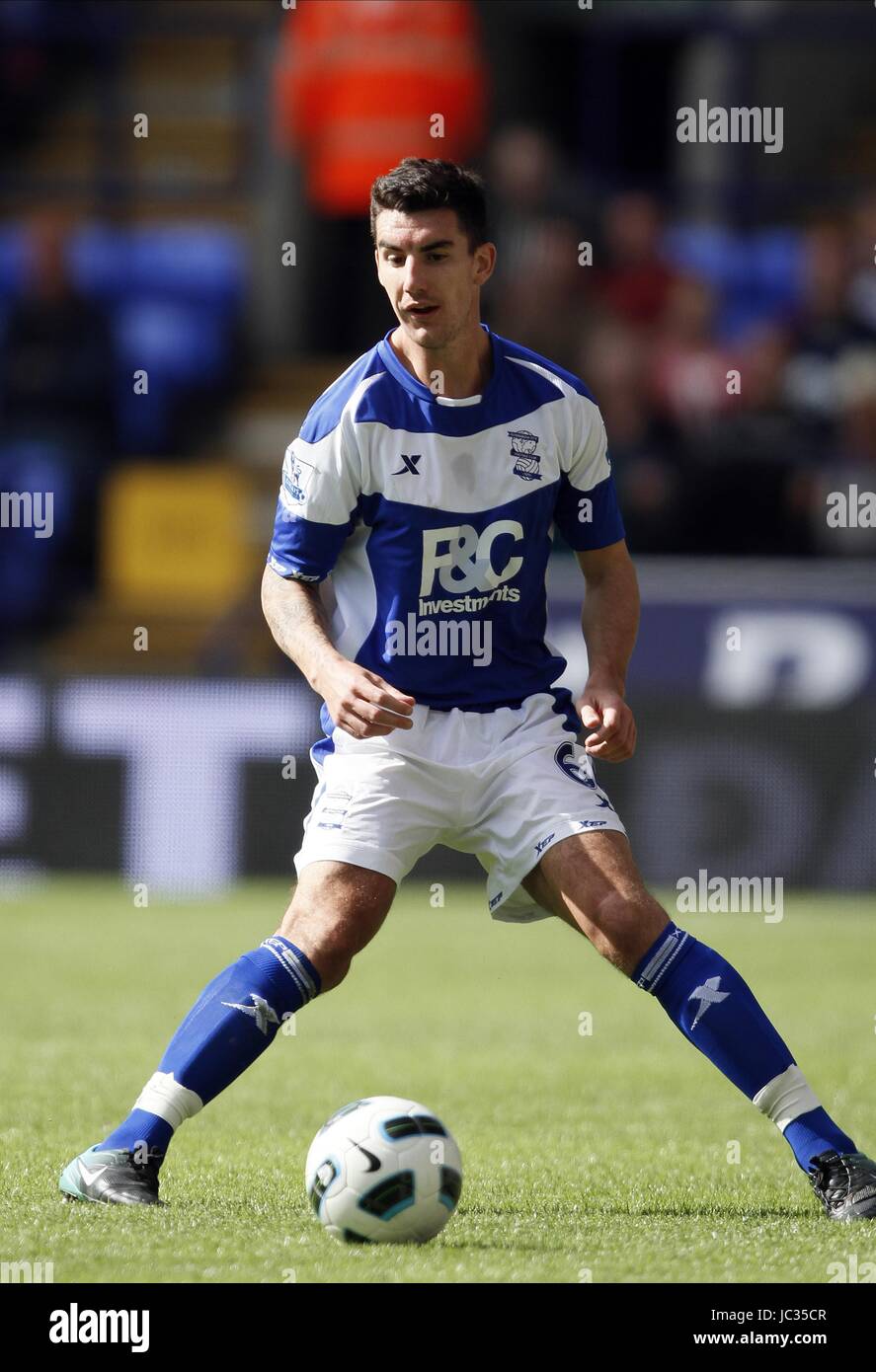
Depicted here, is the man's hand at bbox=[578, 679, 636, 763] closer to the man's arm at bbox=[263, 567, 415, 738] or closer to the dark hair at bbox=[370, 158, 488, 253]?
the man's arm at bbox=[263, 567, 415, 738]

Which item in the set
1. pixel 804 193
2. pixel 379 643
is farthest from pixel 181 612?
pixel 379 643

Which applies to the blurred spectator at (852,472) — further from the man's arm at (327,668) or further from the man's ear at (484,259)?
the man's arm at (327,668)

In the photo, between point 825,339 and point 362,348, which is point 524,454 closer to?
point 825,339

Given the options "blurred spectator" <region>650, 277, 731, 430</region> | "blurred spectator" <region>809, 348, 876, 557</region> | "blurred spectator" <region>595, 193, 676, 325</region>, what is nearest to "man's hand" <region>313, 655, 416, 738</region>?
"blurred spectator" <region>809, 348, 876, 557</region>

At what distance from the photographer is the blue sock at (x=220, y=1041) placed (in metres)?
4.36

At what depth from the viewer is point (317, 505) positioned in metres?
4.57

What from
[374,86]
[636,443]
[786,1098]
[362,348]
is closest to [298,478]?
[786,1098]

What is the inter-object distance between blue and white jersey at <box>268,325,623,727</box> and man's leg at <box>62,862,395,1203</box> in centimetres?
57

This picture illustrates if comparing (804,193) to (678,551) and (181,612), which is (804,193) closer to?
(678,551)

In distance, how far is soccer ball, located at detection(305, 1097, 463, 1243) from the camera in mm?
4020

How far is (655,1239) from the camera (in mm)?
4059

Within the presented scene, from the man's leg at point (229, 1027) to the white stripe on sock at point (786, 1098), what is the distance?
3.01 ft

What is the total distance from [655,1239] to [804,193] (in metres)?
10.9
